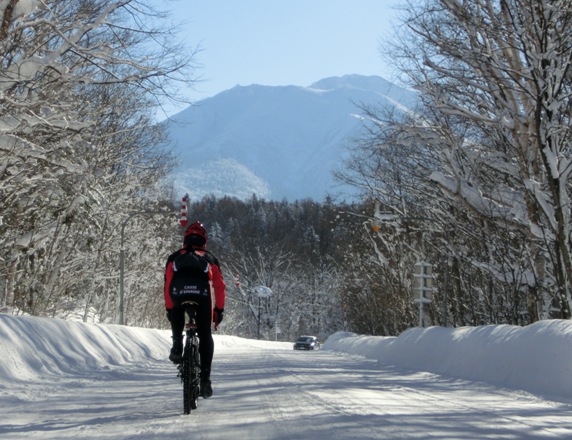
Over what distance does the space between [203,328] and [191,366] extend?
18.8 inches

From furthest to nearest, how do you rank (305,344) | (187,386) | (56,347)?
(305,344) < (56,347) < (187,386)

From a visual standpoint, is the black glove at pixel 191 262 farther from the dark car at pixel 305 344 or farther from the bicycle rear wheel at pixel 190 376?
the dark car at pixel 305 344

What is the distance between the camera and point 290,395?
9797 mm

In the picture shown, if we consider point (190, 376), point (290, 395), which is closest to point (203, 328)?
point (190, 376)

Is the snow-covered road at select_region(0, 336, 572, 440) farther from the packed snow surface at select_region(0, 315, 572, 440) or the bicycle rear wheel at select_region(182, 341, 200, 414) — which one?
the bicycle rear wheel at select_region(182, 341, 200, 414)

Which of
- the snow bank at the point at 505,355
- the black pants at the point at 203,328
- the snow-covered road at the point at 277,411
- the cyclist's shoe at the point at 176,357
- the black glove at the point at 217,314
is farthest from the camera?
the snow bank at the point at 505,355

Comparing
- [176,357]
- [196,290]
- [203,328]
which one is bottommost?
[176,357]

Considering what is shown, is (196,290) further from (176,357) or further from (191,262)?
(176,357)

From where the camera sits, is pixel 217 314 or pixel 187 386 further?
pixel 217 314

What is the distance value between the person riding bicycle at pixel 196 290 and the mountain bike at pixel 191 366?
66mm

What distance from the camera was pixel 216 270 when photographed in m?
8.53

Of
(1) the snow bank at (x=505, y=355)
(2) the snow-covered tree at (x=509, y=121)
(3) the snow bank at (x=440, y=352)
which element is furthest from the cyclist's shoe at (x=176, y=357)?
(2) the snow-covered tree at (x=509, y=121)

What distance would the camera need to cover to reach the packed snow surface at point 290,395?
6867 millimetres

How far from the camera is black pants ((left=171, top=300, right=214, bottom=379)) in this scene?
834cm
